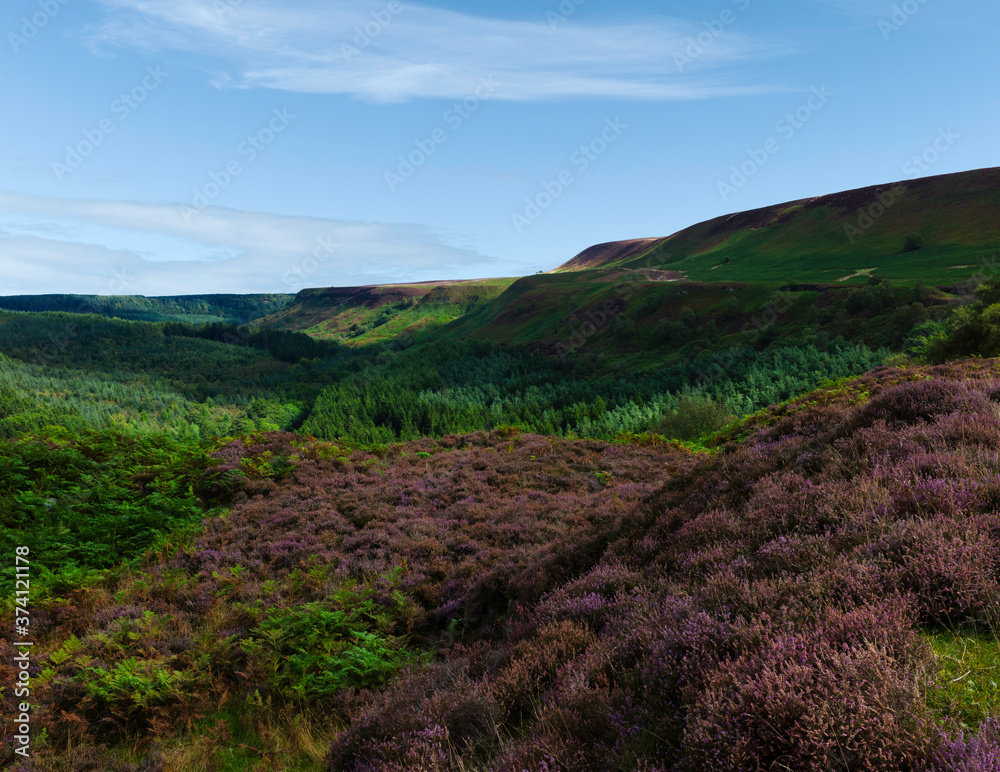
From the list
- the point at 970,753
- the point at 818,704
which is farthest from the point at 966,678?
the point at 818,704

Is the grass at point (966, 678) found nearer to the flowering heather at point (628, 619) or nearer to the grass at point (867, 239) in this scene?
the flowering heather at point (628, 619)

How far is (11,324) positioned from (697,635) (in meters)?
231

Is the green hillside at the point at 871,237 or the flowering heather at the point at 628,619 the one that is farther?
the green hillside at the point at 871,237

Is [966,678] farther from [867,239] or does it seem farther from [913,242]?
[867,239]

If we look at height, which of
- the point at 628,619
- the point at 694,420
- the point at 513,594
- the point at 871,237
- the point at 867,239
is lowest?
the point at 694,420

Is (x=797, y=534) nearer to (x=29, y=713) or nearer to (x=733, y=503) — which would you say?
(x=733, y=503)

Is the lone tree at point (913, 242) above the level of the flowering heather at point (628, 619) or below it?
above

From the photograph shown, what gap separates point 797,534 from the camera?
473cm

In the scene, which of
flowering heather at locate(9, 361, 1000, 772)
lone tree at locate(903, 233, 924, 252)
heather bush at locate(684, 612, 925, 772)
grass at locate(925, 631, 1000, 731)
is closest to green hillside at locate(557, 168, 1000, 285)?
lone tree at locate(903, 233, 924, 252)

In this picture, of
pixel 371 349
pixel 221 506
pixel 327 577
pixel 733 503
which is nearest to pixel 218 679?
pixel 327 577

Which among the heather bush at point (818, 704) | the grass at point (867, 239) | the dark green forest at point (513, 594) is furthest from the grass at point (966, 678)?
the grass at point (867, 239)

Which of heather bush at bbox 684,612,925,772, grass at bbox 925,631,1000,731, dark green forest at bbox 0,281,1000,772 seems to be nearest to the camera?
heather bush at bbox 684,612,925,772

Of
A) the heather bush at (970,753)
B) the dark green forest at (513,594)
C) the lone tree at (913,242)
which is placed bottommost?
the dark green forest at (513,594)

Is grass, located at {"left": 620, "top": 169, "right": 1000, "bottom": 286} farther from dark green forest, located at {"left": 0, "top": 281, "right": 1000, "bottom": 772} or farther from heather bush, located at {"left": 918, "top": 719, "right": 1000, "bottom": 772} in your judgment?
heather bush, located at {"left": 918, "top": 719, "right": 1000, "bottom": 772}
